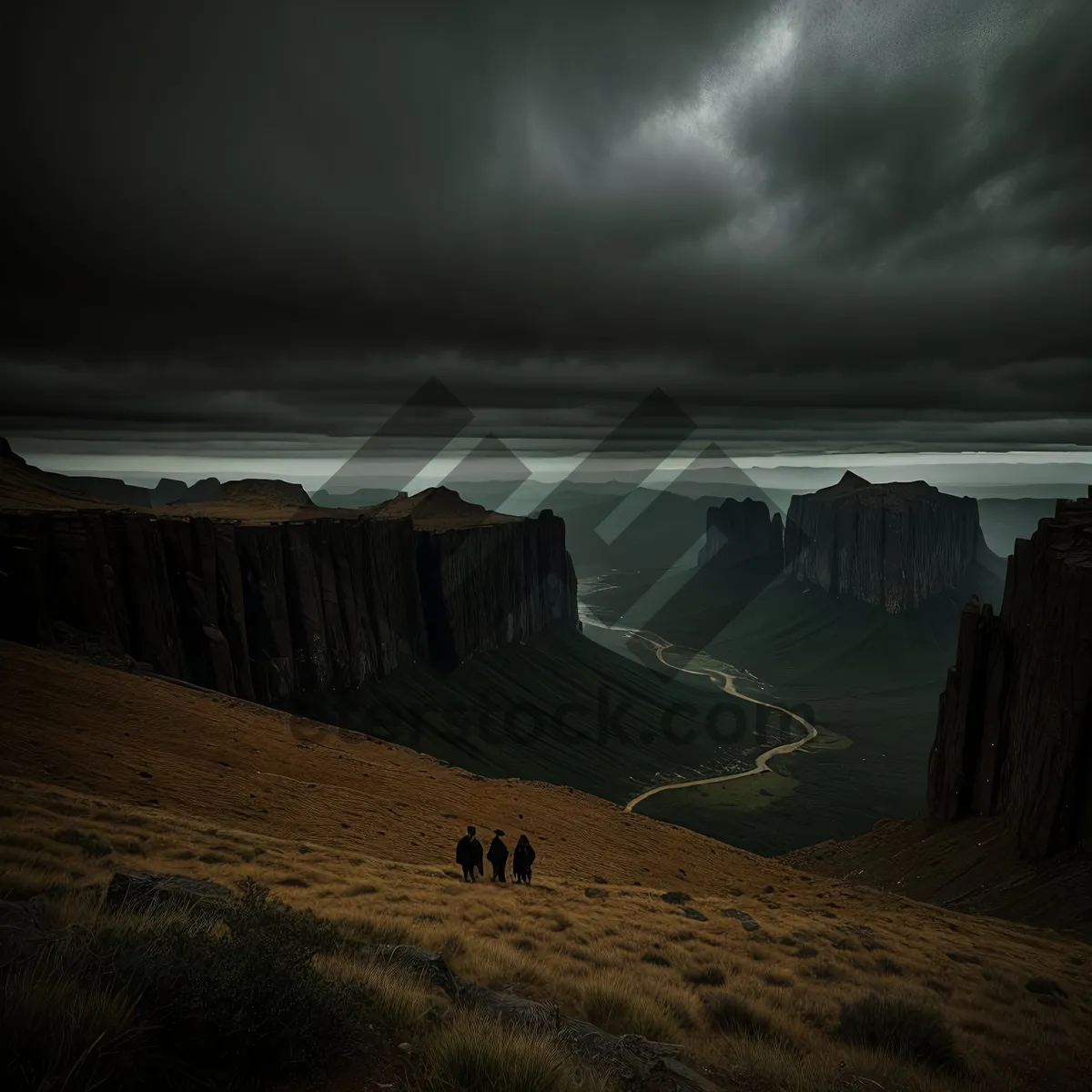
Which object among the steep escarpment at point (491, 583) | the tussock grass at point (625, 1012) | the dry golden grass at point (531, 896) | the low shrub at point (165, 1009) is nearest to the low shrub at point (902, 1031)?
the dry golden grass at point (531, 896)

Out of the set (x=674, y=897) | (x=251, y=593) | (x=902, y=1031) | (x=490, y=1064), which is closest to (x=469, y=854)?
(x=674, y=897)

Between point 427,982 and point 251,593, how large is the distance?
65.2m

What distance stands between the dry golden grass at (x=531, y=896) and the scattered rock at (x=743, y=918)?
1.15 ft

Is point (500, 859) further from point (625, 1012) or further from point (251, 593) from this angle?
point (251, 593)

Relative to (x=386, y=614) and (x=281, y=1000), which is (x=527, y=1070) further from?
(x=386, y=614)

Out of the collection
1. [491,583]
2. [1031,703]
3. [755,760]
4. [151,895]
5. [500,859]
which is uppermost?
[491,583]

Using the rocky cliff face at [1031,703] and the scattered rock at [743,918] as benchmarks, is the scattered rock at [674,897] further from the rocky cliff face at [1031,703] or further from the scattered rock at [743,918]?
the rocky cliff face at [1031,703]

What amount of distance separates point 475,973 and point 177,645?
52.8 meters

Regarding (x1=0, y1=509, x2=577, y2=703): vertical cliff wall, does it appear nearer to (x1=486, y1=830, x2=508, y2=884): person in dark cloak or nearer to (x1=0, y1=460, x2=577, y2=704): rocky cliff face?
(x1=0, y1=460, x2=577, y2=704): rocky cliff face

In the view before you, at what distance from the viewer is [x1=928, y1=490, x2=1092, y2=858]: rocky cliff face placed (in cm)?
3225

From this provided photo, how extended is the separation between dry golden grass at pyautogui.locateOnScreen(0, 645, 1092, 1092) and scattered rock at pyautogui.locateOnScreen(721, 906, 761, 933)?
0.35m

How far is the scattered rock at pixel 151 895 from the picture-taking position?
8633mm

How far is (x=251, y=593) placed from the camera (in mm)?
66562

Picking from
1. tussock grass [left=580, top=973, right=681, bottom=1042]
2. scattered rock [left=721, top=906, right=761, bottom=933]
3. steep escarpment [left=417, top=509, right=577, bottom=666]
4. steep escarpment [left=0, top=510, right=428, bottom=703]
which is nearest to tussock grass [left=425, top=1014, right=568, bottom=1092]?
tussock grass [left=580, top=973, right=681, bottom=1042]
